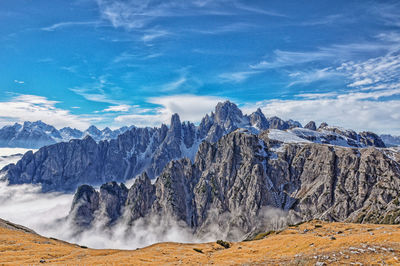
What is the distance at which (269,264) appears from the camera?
34500 millimetres

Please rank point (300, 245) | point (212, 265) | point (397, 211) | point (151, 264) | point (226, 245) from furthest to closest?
point (397, 211) → point (226, 245) → point (300, 245) → point (151, 264) → point (212, 265)

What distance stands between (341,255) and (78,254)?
55.2 metres

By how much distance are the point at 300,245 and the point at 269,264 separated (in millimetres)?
22119

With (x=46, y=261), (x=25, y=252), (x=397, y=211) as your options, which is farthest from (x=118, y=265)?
(x=397, y=211)

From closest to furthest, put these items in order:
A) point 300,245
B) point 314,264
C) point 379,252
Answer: point 314,264, point 379,252, point 300,245

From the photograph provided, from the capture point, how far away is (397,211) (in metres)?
200

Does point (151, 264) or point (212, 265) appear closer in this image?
point (212, 265)

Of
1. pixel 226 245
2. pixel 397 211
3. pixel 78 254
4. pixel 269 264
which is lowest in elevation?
pixel 397 211

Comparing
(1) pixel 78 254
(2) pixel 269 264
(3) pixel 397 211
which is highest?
(2) pixel 269 264

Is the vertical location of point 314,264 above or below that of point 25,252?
above

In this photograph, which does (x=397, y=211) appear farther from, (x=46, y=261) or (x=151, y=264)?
(x=46, y=261)

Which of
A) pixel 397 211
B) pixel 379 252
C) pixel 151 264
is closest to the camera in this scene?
pixel 379 252

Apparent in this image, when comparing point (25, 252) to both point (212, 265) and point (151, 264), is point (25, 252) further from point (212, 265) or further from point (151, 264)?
point (212, 265)

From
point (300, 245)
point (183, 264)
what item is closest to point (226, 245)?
point (300, 245)
